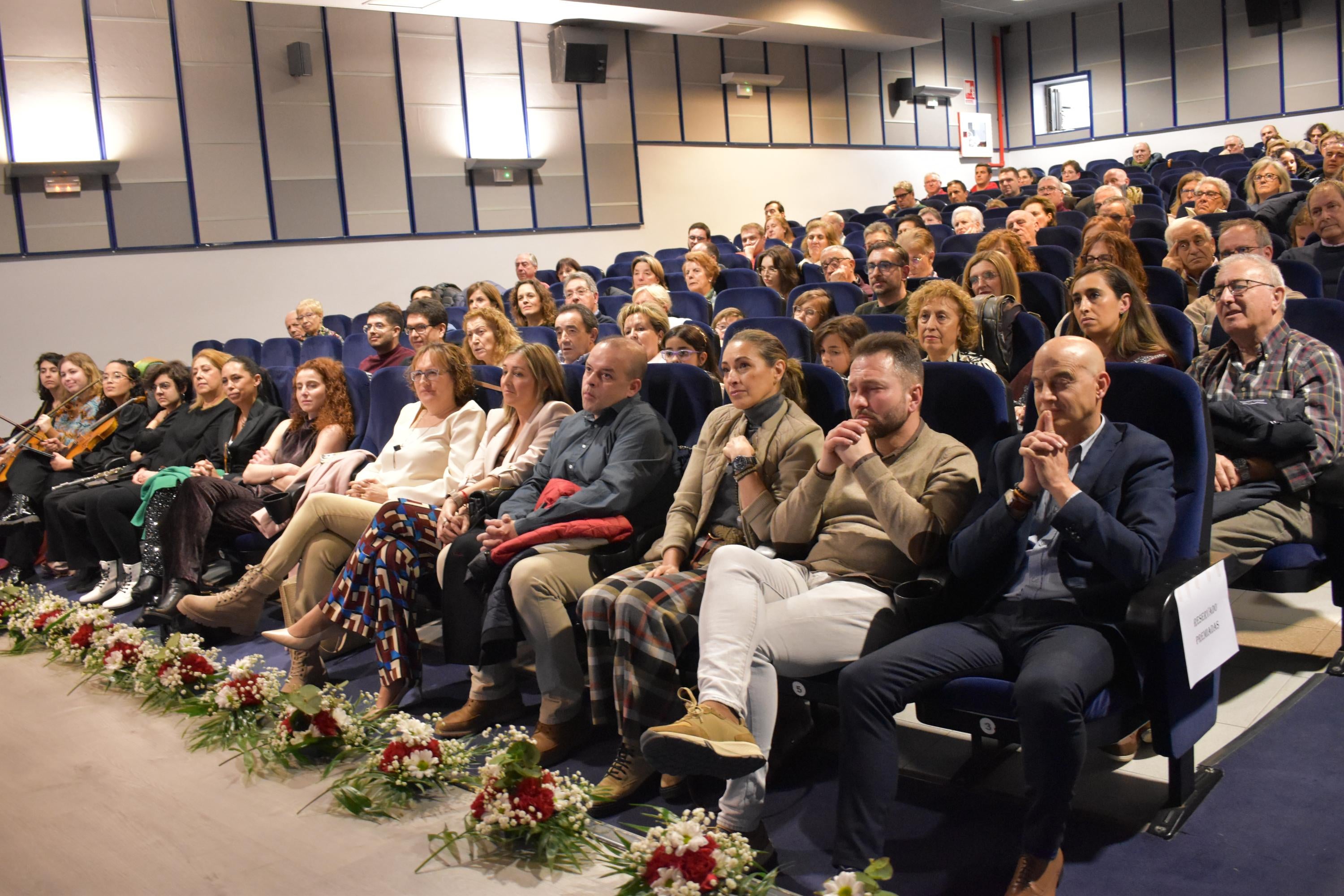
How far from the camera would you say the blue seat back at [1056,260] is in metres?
4.98

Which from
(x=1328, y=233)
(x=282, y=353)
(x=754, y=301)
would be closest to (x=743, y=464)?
(x=754, y=301)

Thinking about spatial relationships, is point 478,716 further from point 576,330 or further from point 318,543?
point 576,330

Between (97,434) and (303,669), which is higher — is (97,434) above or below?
above

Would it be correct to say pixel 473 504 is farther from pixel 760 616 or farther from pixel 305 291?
pixel 305 291

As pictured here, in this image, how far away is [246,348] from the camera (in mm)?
7246

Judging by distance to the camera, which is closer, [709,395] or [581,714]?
[581,714]

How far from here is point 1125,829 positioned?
196 centimetres

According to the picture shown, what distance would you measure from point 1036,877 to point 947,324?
1.88m

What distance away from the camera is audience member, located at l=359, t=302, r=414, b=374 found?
15.1 ft

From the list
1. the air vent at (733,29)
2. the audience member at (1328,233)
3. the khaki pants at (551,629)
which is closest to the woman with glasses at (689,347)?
the khaki pants at (551,629)

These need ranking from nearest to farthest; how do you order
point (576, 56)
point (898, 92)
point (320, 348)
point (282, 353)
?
point (320, 348) < point (282, 353) < point (576, 56) < point (898, 92)

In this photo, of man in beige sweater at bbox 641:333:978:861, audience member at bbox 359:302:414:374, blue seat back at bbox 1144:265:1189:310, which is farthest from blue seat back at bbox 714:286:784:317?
man in beige sweater at bbox 641:333:978:861

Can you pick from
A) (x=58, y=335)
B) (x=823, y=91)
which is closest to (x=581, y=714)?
(x=58, y=335)

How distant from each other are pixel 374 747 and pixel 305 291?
299 inches
